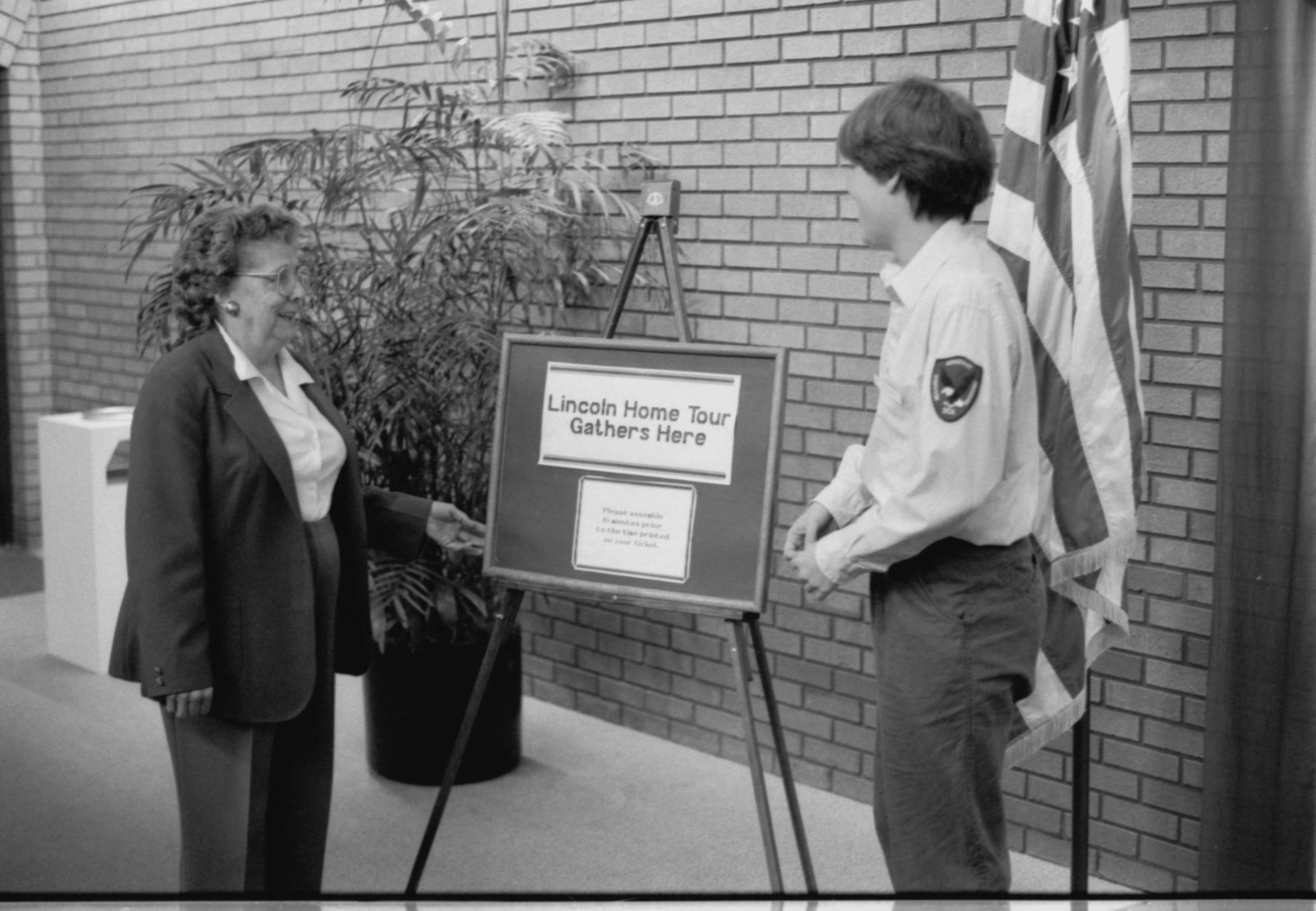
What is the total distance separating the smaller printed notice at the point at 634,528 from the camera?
3172mm

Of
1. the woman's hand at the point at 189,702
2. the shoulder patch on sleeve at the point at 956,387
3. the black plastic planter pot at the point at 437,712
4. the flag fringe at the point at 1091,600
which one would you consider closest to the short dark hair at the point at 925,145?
the shoulder patch on sleeve at the point at 956,387

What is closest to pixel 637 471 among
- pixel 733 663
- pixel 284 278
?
pixel 733 663

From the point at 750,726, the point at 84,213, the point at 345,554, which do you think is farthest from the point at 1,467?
the point at 750,726

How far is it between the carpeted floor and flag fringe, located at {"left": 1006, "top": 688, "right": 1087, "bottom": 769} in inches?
28.0

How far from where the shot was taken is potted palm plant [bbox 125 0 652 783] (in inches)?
155

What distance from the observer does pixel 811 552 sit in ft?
8.35

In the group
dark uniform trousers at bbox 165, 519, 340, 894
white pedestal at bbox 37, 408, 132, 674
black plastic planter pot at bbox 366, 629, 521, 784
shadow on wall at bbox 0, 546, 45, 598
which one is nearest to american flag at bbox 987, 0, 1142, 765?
dark uniform trousers at bbox 165, 519, 340, 894

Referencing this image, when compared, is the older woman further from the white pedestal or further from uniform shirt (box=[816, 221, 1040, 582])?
the white pedestal

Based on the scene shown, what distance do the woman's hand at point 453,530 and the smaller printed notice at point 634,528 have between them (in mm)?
282

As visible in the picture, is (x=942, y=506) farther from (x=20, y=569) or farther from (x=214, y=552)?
(x=20, y=569)

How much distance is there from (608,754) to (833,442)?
4.08ft

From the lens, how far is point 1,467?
16.8 feet

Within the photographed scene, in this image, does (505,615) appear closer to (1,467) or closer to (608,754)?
(608,754)

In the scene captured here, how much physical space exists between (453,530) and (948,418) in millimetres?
1441
